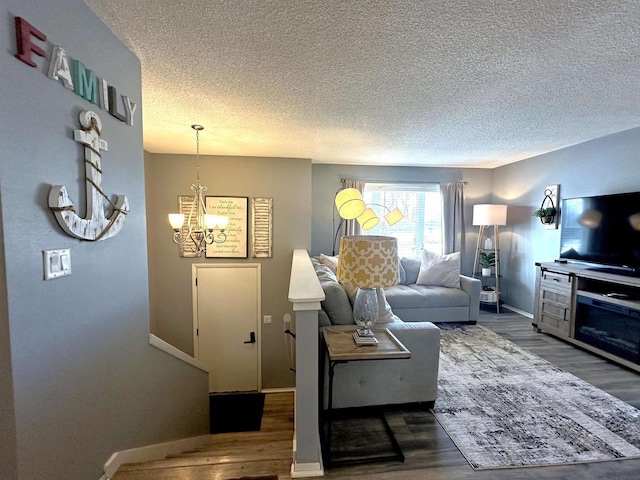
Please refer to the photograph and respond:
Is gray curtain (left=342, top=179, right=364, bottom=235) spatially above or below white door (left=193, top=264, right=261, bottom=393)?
above

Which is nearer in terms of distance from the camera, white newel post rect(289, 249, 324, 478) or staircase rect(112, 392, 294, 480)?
staircase rect(112, 392, 294, 480)

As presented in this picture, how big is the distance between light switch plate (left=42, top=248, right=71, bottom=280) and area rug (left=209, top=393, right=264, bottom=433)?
2.95 metres

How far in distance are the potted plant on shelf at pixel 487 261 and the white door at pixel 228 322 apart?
388cm

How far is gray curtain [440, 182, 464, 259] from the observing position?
16.8 feet

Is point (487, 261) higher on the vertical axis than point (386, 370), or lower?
higher

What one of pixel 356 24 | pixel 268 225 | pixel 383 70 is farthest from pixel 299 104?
pixel 268 225

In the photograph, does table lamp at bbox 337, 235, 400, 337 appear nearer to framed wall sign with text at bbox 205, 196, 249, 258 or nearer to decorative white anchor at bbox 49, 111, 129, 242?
decorative white anchor at bbox 49, 111, 129, 242

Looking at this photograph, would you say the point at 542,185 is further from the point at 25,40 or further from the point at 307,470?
the point at 25,40

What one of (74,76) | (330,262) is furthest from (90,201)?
(330,262)

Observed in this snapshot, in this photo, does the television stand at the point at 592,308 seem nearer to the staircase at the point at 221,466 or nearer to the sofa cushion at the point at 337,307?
the sofa cushion at the point at 337,307

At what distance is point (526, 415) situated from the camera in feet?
7.18

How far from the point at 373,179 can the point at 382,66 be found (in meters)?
3.43

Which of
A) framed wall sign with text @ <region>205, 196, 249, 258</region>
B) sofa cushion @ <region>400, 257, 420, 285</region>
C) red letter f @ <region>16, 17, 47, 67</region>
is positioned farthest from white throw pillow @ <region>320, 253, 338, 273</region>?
red letter f @ <region>16, 17, 47, 67</region>

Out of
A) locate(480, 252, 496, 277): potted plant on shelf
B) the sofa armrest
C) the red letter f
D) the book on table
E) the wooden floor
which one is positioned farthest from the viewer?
locate(480, 252, 496, 277): potted plant on shelf
